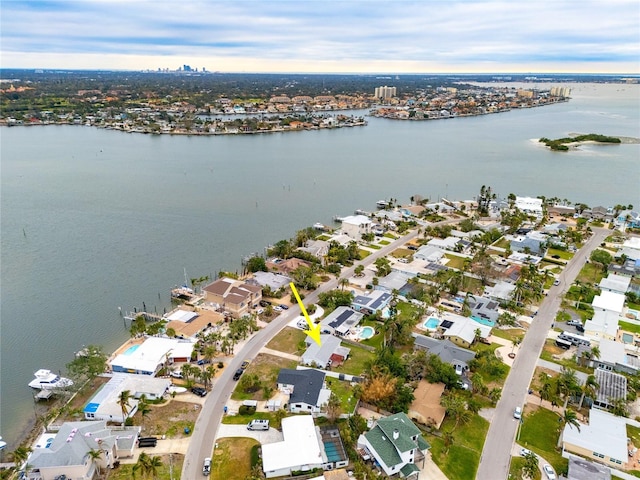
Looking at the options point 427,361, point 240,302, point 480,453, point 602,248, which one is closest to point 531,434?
point 480,453

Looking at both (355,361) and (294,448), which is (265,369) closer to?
(355,361)

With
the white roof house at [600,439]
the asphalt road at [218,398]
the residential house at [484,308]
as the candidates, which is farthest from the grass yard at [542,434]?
the asphalt road at [218,398]

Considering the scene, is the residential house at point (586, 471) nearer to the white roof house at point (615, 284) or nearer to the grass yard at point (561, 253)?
the white roof house at point (615, 284)

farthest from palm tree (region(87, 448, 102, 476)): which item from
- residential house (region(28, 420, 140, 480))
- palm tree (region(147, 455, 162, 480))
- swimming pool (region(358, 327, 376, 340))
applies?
swimming pool (region(358, 327, 376, 340))

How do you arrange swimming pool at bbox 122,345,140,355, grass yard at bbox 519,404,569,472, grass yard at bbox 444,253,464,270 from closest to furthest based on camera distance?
1. grass yard at bbox 519,404,569,472
2. swimming pool at bbox 122,345,140,355
3. grass yard at bbox 444,253,464,270

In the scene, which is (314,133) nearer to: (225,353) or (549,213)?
(549,213)

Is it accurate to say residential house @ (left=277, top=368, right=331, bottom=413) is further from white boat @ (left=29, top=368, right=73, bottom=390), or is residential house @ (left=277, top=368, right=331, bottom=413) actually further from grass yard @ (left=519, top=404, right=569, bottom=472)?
white boat @ (left=29, top=368, right=73, bottom=390)

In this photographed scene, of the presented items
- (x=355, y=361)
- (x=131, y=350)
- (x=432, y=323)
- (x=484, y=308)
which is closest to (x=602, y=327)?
(x=484, y=308)
